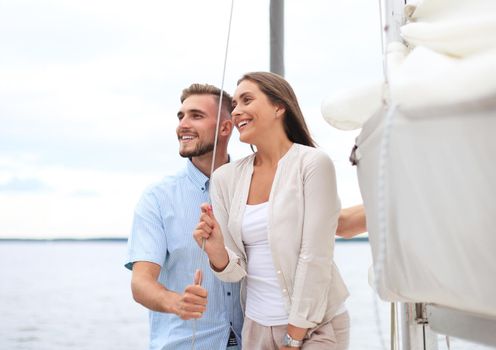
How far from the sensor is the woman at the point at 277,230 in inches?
75.0

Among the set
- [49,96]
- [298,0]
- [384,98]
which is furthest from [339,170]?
[49,96]

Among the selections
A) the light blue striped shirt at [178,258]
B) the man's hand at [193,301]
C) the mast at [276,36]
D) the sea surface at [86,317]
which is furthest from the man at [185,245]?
the sea surface at [86,317]

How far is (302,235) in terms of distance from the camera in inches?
75.8

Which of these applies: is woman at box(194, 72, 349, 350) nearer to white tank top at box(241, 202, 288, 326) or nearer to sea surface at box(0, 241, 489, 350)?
white tank top at box(241, 202, 288, 326)

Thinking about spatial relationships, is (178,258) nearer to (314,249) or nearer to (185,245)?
(185,245)

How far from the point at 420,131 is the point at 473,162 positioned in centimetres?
10

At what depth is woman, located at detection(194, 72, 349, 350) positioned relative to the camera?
190cm

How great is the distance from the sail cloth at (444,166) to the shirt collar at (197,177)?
118 centimetres

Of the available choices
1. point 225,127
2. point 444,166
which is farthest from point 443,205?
point 225,127

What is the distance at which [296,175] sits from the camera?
6.42 feet

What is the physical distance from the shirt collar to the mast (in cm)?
79

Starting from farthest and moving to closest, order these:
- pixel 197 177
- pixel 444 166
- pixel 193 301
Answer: pixel 197 177, pixel 193 301, pixel 444 166

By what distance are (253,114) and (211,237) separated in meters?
0.37

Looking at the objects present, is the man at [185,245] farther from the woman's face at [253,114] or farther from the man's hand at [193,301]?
the woman's face at [253,114]
